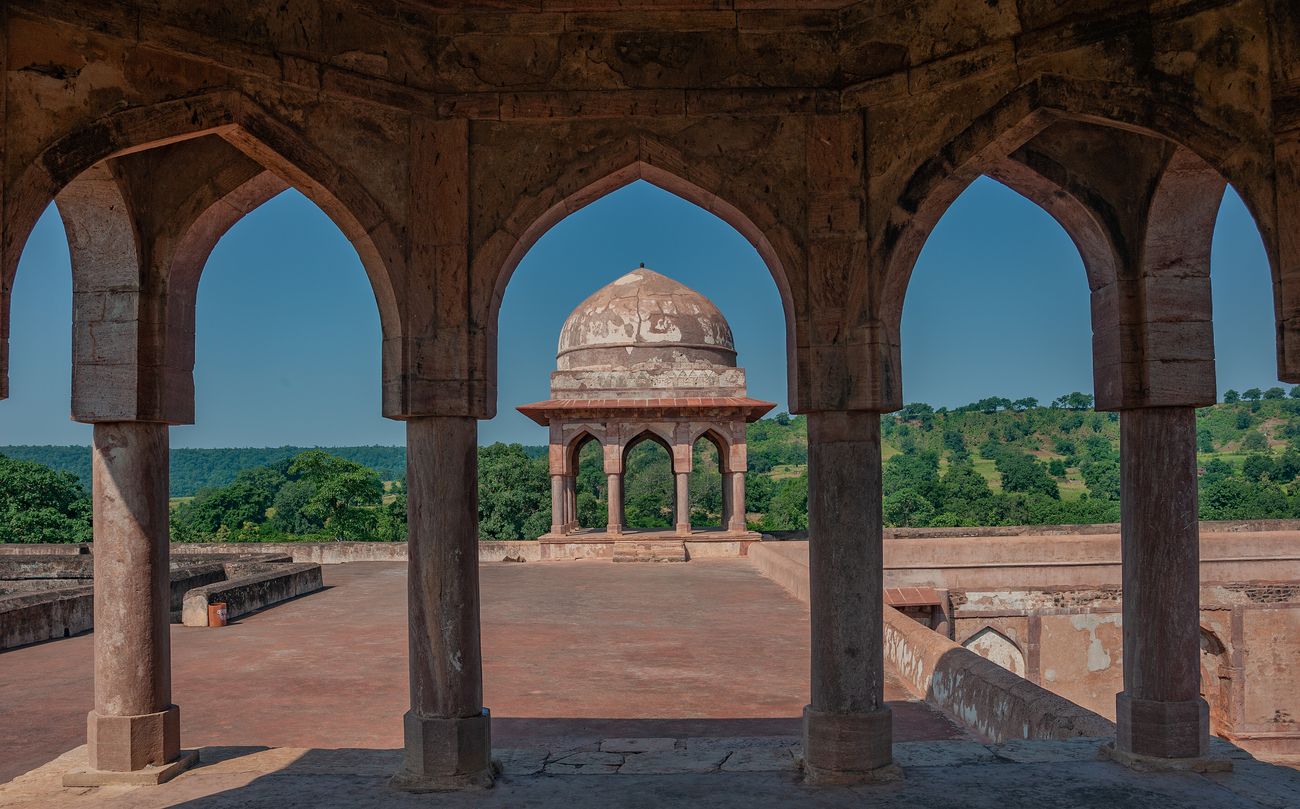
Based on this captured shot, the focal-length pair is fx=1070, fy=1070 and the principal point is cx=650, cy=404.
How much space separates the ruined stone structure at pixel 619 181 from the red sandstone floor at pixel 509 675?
7.47 feet

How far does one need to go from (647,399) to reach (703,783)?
704 inches

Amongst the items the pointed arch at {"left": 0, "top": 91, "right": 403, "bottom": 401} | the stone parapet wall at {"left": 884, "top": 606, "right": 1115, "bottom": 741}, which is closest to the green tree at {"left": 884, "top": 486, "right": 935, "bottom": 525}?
the stone parapet wall at {"left": 884, "top": 606, "right": 1115, "bottom": 741}

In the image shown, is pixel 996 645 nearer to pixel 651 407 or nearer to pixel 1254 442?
pixel 651 407

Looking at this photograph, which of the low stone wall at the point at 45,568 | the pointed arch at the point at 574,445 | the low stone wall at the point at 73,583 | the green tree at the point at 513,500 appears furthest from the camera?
the green tree at the point at 513,500

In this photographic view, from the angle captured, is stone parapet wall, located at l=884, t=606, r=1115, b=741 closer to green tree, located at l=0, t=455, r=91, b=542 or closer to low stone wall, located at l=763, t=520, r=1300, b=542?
low stone wall, located at l=763, t=520, r=1300, b=542

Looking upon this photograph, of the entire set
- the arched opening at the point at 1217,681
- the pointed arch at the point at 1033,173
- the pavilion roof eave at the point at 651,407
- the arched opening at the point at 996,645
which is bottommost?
the arched opening at the point at 1217,681

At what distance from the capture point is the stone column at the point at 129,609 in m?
6.31

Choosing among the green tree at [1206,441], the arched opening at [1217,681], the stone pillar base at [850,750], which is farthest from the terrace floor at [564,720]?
the green tree at [1206,441]

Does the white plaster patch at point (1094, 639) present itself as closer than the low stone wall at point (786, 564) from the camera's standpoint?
No

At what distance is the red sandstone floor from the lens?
8.52m

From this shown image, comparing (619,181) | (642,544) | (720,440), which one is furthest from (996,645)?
(619,181)

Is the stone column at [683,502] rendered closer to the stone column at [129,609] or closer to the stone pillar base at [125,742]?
the stone column at [129,609]

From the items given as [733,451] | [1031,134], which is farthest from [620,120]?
[733,451]

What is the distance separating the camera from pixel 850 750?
6.08 metres
